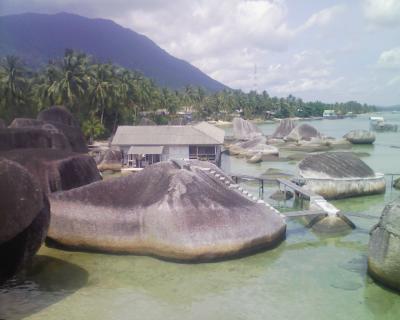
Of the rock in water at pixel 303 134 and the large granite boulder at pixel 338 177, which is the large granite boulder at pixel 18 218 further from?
the rock in water at pixel 303 134

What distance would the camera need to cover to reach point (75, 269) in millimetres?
13602

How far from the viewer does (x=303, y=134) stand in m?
55.8

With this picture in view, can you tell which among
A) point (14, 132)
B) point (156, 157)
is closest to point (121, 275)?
point (14, 132)

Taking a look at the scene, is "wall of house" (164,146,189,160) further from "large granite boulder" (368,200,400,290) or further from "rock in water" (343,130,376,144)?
"rock in water" (343,130,376,144)

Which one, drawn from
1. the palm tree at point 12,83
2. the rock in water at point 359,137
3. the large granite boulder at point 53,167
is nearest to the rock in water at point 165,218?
the large granite boulder at point 53,167

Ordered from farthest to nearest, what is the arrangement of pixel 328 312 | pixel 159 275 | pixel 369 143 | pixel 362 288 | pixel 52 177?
pixel 369 143
pixel 52 177
pixel 159 275
pixel 362 288
pixel 328 312

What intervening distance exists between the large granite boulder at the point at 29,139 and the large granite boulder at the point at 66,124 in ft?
13.9

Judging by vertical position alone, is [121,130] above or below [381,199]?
above

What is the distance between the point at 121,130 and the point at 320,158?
15.9 m

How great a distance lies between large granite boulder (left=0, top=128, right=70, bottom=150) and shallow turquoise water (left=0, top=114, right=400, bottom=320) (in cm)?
953

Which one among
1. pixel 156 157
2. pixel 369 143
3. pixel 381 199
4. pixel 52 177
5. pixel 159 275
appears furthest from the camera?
pixel 369 143

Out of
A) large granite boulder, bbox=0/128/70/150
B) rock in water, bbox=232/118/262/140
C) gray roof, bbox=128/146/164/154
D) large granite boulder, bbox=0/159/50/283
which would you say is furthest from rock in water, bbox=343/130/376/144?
large granite boulder, bbox=0/159/50/283

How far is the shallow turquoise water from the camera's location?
1074cm

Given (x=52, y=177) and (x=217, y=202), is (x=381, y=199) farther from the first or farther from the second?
(x=52, y=177)
